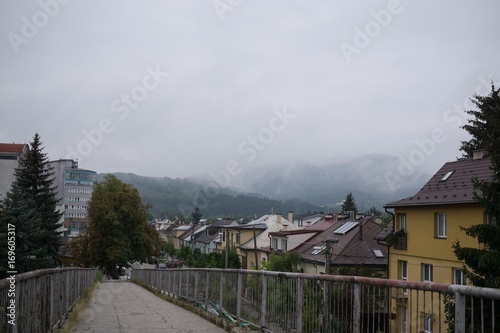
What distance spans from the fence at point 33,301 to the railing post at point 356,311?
335 centimetres

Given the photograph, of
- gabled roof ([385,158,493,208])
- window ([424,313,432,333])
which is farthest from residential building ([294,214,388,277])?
window ([424,313,432,333])

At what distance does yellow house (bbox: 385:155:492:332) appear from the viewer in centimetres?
2642

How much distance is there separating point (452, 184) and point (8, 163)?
69.3 metres

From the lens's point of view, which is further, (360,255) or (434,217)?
(360,255)

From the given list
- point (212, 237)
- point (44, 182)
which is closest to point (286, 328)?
point (44, 182)

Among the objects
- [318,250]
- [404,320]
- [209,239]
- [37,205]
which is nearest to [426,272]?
[318,250]

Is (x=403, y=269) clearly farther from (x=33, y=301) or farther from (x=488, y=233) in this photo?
(x=33, y=301)

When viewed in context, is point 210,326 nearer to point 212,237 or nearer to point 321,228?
point 321,228

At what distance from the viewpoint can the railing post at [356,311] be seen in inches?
218

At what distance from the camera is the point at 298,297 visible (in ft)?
23.8

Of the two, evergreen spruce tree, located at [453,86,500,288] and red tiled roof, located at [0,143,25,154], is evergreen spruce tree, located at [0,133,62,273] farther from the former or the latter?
red tiled roof, located at [0,143,25,154]

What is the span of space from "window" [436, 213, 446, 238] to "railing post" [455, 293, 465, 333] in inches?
1015

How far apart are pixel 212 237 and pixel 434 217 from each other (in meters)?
67.9

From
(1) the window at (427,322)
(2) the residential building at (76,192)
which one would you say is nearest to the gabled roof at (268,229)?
(1) the window at (427,322)
